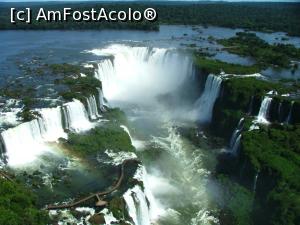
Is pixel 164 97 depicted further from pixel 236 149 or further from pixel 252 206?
pixel 252 206

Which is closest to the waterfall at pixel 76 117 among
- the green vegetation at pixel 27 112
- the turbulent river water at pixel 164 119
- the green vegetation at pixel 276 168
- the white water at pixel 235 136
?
the green vegetation at pixel 27 112

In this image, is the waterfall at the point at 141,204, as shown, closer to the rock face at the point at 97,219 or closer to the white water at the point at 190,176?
the white water at the point at 190,176

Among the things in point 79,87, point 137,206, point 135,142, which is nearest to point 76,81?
point 79,87

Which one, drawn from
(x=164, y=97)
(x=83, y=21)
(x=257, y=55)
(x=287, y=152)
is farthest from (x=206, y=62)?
(x=83, y=21)

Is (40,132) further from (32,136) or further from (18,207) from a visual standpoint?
(18,207)

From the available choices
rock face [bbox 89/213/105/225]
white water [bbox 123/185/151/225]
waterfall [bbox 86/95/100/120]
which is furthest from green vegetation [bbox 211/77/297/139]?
rock face [bbox 89/213/105/225]
